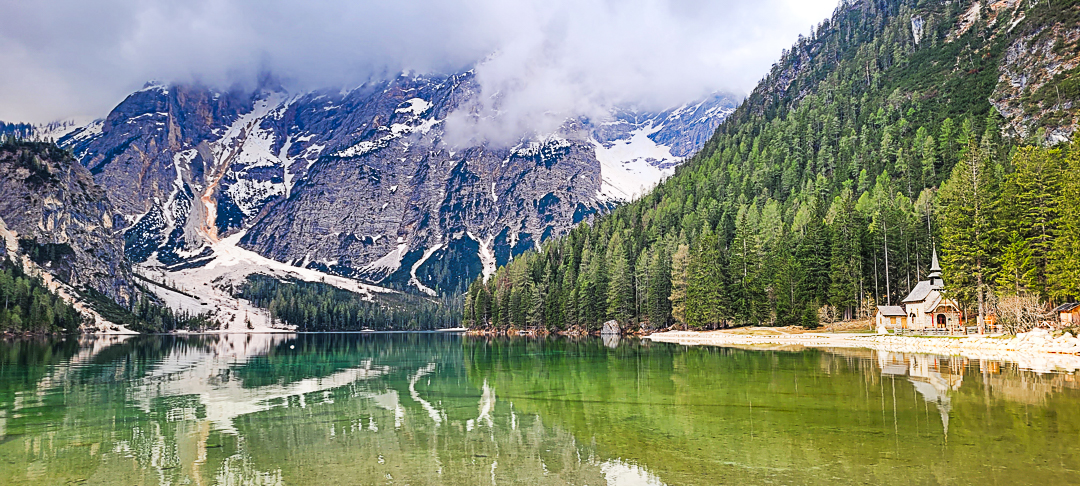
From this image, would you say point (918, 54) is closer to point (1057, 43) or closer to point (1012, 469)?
point (1057, 43)

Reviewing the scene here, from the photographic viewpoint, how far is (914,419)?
20.3 metres

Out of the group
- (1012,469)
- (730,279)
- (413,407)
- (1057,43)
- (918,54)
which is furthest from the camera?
(918,54)

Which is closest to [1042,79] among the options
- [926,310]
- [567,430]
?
[926,310]

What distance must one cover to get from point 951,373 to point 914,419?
661 inches

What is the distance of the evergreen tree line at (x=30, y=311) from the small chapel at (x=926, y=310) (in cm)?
15706

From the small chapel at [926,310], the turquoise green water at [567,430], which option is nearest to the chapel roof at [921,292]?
the small chapel at [926,310]

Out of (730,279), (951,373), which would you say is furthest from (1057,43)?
(951,373)

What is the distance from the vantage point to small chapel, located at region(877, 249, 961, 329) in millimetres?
71188

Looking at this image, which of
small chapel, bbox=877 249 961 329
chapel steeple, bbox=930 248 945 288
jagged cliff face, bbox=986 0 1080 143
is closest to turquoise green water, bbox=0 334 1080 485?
small chapel, bbox=877 249 961 329

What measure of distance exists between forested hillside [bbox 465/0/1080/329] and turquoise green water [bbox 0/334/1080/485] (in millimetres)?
26909

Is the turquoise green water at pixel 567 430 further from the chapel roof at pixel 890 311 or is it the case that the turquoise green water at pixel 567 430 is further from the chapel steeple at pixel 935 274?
the chapel steeple at pixel 935 274

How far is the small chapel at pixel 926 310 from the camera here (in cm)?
7119

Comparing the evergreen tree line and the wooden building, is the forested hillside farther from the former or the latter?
the evergreen tree line

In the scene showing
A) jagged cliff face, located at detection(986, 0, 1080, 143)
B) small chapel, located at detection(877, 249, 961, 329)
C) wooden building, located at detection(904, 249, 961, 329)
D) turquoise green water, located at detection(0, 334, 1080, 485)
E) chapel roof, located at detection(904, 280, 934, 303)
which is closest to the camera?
turquoise green water, located at detection(0, 334, 1080, 485)
